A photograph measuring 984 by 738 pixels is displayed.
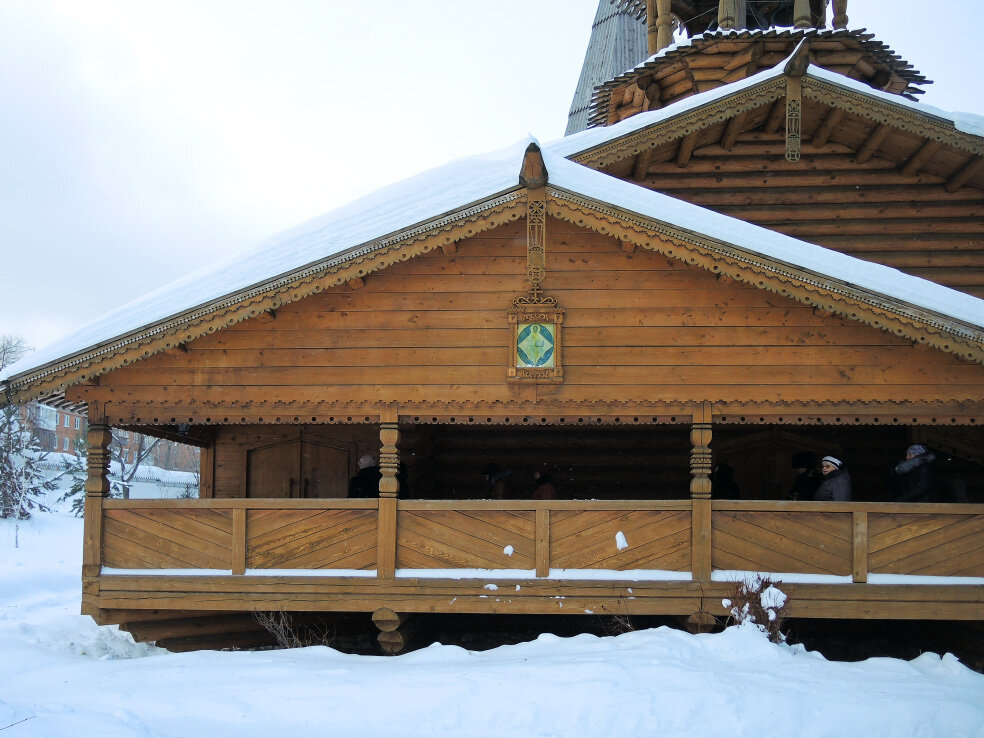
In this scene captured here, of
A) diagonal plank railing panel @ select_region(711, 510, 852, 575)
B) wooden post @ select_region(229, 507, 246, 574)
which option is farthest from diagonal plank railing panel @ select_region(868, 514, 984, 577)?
wooden post @ select_region(229, 507, 246, 574)

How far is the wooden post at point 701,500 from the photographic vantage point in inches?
343

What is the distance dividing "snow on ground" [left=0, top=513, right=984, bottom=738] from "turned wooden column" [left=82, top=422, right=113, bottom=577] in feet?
2.90

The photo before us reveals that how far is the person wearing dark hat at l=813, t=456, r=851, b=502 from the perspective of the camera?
9289 mm

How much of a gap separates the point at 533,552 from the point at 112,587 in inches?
175

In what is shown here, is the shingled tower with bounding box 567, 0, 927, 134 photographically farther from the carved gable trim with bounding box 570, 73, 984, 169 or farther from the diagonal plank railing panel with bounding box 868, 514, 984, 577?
the diagonal plank railing panel with bounding box 868, 514, 984, 577

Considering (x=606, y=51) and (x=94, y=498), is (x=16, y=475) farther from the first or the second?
(x=606, y=51)

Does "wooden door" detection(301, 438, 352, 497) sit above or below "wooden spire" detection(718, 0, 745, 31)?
below

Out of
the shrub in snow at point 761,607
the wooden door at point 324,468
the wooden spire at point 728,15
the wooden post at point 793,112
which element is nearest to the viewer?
the shrub in snow at point 761,607

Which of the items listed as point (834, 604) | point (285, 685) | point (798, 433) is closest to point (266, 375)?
point (285, 685)

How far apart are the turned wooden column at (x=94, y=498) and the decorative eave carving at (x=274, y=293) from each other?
28.9 inches

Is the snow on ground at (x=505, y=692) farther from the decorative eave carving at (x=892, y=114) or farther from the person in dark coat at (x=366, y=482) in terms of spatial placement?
the decorative eave carving at (x=892, y=114)

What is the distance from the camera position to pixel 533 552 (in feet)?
29.0

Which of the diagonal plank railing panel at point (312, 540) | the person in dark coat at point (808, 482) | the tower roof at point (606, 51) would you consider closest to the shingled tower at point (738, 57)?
the person in dark coat at point (808, 482)

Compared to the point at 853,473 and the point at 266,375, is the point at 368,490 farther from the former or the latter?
the point at 853,473
